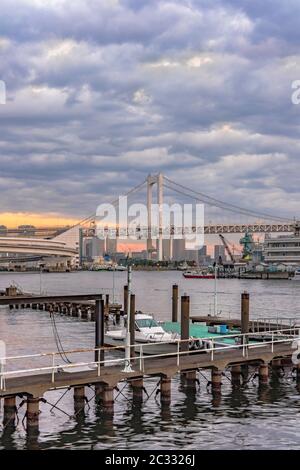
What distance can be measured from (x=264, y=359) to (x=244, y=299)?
334 inches

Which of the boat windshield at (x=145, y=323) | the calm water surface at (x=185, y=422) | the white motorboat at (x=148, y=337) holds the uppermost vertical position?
the boat windshield at (x=145, y=323)

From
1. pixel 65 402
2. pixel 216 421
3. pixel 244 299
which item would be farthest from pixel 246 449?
pixel 244 299

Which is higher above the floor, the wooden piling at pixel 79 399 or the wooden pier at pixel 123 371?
the wooden pier at pixel 123 371

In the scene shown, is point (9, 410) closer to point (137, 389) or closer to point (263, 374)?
point (137, 389)

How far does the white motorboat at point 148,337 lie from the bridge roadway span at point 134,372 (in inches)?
232

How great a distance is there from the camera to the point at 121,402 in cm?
2861

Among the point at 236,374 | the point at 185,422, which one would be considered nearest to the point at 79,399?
the point at 185,422

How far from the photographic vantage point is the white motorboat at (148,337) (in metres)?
39.1

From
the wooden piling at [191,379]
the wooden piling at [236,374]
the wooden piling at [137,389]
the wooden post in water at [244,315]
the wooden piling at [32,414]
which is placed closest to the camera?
the wooden piling at [32,414]

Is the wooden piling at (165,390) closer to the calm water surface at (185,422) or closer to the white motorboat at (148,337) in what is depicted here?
the calm water surface at (185,422)

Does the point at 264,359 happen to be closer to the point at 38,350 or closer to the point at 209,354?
the point at 209,354

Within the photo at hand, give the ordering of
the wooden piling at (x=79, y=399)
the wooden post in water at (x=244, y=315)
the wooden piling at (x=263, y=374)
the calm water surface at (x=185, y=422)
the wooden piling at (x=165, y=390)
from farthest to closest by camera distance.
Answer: the wooden post in water at (x=244, y=315)
the wooden piling at (x=263, y=374)
the wooden piling at (x=165, y=390)
the wooden piling at (x=79, y=399)
the calm water surface at (x=185, y=422)

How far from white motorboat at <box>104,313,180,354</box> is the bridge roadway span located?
5891 mm

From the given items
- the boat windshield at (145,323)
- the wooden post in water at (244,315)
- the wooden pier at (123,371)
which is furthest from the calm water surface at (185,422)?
the boat windshield at (145,323)
